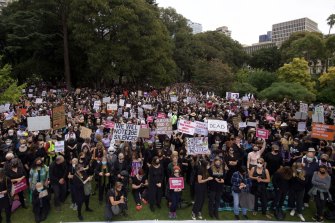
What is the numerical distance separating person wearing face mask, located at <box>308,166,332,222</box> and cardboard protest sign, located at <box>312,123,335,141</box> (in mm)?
3046

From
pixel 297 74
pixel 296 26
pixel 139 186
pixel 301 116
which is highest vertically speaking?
pixel 296 26

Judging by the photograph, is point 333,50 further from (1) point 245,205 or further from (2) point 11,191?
(2) point 11,191

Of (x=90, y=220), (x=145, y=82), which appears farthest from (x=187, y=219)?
(x=145, y=82)

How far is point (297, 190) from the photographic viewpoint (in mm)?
8492

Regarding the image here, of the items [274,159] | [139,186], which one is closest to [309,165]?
[274,159]

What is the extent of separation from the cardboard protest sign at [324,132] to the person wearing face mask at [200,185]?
5250 mm

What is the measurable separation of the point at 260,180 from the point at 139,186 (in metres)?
3.53

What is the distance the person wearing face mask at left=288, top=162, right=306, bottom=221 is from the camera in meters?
8.34

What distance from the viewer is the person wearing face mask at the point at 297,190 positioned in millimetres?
8336

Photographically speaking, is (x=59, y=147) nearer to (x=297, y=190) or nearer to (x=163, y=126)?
(x=163, y=126)

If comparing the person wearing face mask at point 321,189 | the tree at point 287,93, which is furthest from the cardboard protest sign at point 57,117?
the tree at point 287,93

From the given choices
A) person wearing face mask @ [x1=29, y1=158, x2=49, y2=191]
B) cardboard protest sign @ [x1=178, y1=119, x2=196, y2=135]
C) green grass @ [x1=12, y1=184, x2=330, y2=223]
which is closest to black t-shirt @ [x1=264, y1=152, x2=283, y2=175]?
green grass @ [x1=12, y1=184, x2=330, y2=223]

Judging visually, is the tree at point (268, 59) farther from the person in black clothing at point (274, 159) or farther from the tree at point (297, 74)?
the person in black clothing at point (274, 159)

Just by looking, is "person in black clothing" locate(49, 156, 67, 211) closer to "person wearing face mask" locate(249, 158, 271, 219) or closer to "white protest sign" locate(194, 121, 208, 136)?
"white protest sign" locate(194, 121, 208, 136)
